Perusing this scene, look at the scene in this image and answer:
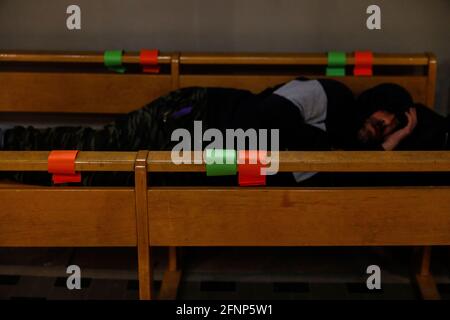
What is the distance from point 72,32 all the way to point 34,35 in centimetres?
15

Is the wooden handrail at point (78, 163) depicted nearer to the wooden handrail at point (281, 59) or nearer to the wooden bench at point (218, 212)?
the wooden bench at point (218, 212)

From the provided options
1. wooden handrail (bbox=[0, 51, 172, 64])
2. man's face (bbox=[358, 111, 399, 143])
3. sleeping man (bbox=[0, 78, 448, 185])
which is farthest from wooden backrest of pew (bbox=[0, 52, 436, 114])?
man's face (bbox=[358, 111, 399, 143])

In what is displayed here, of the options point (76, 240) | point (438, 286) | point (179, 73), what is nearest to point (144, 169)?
point (76, 240)

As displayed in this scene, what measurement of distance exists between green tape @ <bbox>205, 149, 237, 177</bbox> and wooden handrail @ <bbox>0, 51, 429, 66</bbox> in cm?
→ 84

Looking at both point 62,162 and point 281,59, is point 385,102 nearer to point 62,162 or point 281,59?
point 281,59

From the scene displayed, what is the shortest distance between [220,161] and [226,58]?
868 millimetres

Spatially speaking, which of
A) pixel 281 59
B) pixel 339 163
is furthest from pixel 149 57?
pixel 339 163

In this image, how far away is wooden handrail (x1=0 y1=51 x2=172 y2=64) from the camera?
7.28ft

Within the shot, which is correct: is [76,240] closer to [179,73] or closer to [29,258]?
[29,258]

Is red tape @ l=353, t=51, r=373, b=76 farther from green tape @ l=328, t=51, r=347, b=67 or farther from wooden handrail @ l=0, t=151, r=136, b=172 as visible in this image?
wooden handrail @ l=0, t=151, r=136, b=172

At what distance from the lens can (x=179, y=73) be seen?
2.25 metres

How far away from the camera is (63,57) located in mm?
2219

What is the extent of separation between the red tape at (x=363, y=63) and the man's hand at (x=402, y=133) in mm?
353

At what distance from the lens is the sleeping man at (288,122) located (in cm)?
190
